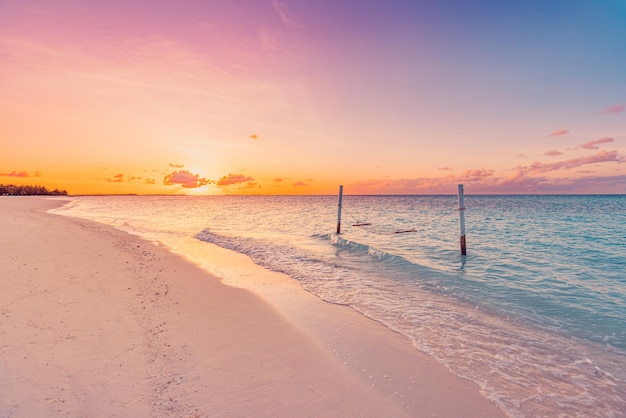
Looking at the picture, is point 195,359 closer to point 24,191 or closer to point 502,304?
point 502,304

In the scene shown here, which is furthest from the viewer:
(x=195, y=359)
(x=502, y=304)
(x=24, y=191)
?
(x=24, y=191)

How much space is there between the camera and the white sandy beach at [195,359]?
13.2 feet

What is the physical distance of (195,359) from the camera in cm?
509

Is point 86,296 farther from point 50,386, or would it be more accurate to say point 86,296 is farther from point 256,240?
point 256,240

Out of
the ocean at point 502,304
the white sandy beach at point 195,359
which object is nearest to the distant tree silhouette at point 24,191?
the ocean at point 502,304

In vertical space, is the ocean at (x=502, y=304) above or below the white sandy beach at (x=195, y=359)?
below

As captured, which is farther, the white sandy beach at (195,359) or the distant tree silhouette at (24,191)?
the distant tree silhouette at (24,191)

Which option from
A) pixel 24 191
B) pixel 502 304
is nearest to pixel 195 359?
pixel 502 304

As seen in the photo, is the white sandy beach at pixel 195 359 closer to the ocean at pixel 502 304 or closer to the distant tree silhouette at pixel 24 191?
the ocean at pixel 502 304

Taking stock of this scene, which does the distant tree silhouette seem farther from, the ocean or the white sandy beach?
the white sandy beach

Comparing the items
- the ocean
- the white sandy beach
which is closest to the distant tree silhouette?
the ocean

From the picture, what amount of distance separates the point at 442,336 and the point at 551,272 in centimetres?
973

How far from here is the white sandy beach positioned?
401 centimetres

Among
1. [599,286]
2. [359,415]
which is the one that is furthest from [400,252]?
[359,415]
